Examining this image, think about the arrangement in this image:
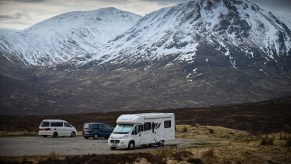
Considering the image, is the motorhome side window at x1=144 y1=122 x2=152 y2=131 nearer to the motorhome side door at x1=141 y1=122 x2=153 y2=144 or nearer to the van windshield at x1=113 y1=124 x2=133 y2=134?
the motorhome side door at x1=141 y1=122 x2=153 y2=144

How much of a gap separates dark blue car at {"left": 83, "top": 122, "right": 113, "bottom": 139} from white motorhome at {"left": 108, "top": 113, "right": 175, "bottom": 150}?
12.3 metres

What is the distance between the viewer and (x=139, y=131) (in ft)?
124

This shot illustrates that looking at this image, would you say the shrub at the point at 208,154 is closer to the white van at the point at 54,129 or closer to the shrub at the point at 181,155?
the shrub at the point at 181,155

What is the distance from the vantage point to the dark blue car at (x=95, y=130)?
50.0 m

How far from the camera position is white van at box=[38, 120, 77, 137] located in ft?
171

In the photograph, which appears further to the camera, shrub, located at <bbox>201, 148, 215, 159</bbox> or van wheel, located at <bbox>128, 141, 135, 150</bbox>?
van wheel, located at <bbox>128, 141, 135, 150</bbox>

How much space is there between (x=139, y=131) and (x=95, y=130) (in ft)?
46.1

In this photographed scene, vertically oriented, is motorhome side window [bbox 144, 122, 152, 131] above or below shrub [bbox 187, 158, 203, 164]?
above

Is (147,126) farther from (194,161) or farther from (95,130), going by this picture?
(95,130)

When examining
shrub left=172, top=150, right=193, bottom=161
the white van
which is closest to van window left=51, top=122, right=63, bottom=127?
the white van

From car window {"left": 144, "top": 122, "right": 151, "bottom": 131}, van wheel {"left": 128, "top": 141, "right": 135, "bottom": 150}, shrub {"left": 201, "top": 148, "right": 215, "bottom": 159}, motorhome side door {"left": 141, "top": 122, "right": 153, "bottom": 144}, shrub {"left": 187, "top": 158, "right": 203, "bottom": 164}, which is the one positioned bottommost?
shrub {"left": 187, "top": 158, "right": 203, "bottom": 164}

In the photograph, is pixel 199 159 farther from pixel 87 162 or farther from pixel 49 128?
pixel 49 128

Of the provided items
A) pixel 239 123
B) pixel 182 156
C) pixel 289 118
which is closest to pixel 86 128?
pixel 182 156

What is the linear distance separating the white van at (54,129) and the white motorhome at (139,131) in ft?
53.8
